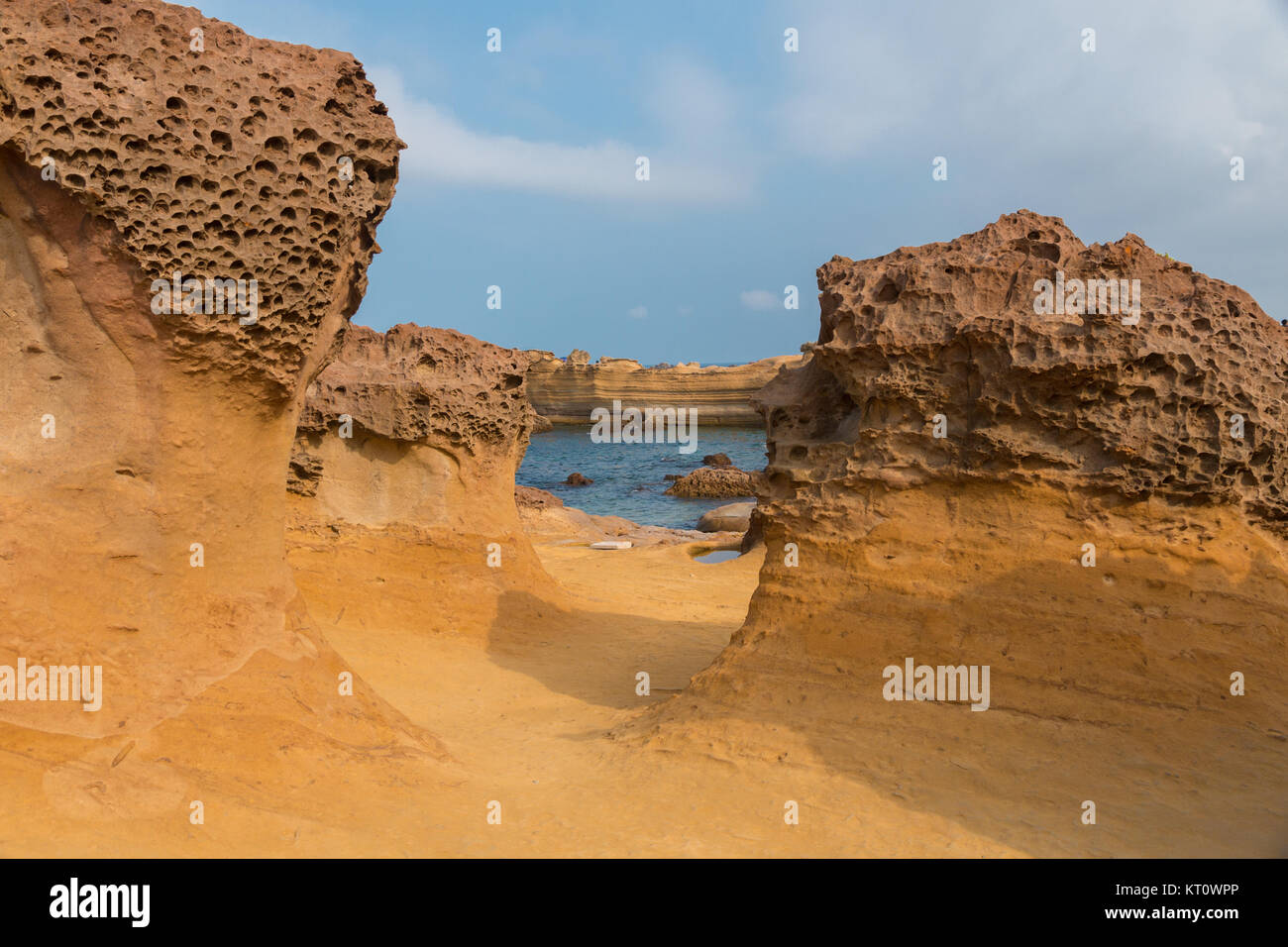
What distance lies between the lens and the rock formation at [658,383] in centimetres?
5078

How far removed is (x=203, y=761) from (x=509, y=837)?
4.61 ft

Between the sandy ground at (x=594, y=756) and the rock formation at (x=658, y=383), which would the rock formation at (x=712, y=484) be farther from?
the rock formation at (x=658, y=383)

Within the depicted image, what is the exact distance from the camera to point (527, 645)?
842 cm

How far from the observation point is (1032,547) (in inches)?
209

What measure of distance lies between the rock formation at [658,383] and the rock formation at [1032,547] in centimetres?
4397

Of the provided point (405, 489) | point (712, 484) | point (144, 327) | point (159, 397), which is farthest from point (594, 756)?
point (712, 484)

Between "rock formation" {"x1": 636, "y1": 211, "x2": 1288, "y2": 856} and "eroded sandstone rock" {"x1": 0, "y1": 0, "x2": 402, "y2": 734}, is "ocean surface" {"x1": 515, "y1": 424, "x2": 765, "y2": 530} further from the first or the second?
"eroded sandstone rock" {"x1": 0, "y1": 0, "x2": 402, "y2": 734}

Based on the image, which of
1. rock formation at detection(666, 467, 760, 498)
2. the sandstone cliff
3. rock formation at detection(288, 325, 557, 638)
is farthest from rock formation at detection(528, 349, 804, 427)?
the sandstone cliff

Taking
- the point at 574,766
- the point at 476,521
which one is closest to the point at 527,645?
the point at 476,521

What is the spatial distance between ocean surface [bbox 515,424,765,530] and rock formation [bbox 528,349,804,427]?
1841mm

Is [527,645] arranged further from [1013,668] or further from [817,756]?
[1013,668]

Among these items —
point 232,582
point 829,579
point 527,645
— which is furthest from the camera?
point 527,645

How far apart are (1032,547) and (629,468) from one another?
32.8 metres
